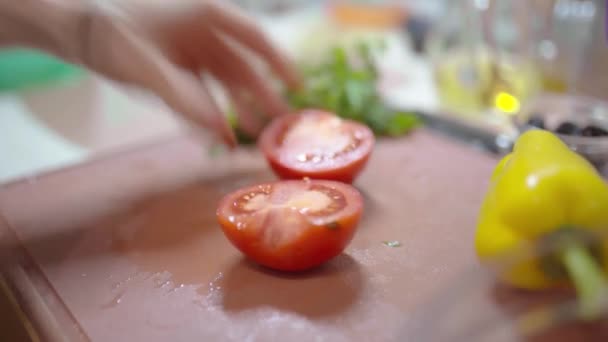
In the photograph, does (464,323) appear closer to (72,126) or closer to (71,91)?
(72,126)

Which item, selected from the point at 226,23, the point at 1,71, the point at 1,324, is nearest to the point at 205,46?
the point at 226,23

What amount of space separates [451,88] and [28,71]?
4.20ft

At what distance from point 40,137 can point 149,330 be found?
979 mm

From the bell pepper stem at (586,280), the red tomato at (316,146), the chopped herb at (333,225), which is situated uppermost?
the bell pepper stem at (586,280)

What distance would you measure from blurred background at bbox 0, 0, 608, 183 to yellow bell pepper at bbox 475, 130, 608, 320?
37 centimetres

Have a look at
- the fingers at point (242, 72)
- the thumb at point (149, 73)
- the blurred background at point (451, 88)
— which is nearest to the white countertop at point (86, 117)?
the blurred background at point (451, 88)

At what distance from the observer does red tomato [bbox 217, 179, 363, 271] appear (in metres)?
0.64

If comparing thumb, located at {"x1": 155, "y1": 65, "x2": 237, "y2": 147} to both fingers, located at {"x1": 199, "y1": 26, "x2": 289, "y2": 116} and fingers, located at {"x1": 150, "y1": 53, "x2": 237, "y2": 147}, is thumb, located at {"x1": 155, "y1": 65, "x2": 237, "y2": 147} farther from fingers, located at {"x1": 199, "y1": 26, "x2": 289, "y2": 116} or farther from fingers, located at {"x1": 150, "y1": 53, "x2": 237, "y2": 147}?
fingers, located at {"x1": 199, "y1": 26, "x2": 289, "y2": 116}

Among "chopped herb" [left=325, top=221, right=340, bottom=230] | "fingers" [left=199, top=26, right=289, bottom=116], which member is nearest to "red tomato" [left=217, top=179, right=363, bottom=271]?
"chopped herb" [left=325, top=221, right=340, bottom=230]

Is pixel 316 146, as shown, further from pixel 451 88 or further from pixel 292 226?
pixel 451 88

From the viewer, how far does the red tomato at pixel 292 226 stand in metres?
0.64

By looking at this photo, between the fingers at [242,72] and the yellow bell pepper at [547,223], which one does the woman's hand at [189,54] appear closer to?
the fingers at [242,72]

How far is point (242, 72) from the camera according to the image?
3.51 ft

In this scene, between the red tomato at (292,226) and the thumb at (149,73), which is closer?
the red tomato at (292,226)
